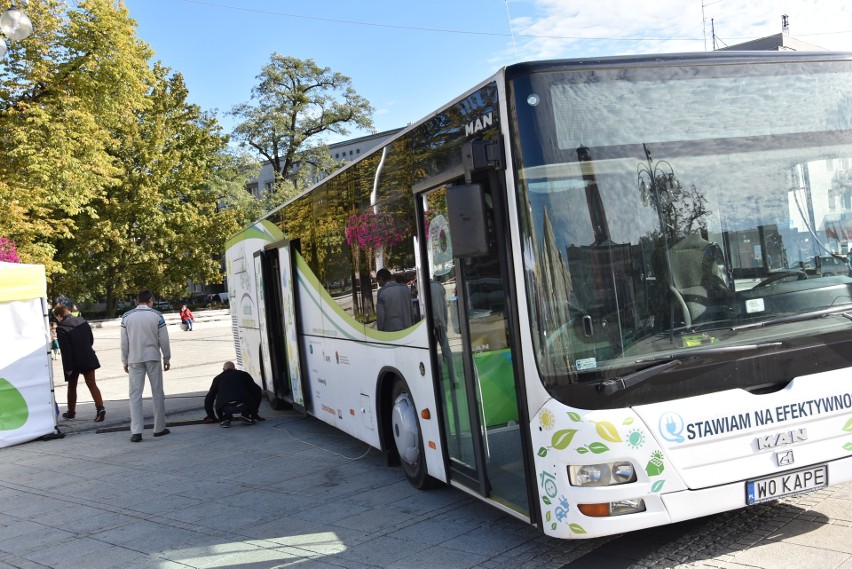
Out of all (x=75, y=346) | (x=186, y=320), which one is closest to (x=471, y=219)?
(x=75, y=346)

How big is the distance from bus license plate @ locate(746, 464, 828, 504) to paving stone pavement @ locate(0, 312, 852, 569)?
391 millimetres

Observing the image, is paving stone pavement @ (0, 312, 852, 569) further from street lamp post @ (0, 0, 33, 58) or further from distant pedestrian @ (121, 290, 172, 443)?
street lamp post @ (0, 0, 33, 58)

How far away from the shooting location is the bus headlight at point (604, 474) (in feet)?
14.5

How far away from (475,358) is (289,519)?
2431 mm

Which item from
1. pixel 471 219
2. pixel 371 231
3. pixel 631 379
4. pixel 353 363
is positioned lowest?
pixel 353 363

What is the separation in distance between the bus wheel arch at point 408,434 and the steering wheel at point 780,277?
3019mm

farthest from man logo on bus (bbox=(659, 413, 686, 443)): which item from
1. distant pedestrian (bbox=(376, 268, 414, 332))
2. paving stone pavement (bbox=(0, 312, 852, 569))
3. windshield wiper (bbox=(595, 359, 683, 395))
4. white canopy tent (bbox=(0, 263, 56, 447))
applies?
white canopy tent (bbox=(0, 263, 56, 447))

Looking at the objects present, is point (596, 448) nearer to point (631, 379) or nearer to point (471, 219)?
point (631, 379)

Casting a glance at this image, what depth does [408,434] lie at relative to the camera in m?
6.93

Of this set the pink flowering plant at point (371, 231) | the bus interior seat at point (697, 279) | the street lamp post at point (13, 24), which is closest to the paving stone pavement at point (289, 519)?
the bus interior seat at point (697, 279)

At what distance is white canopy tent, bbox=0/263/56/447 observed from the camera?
11.6m

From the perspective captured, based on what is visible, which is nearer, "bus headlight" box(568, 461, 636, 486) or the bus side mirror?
"bus headlight" box(568, 461, 636, 486)

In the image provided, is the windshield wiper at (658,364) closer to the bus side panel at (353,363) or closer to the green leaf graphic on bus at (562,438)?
the green leaf graphic on bus at (562,438)

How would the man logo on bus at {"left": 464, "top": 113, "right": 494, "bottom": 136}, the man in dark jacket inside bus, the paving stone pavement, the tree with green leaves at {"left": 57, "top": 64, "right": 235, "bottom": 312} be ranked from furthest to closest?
the tree with green leaves at {"left": 57, "top": 64, "right": 235, "bottom": 312} → the man in dark jacket inside bus → the paving stone pavement → the man logo on bus at {"left": 464, "top": 113, "right": 494, "bottom": 136}
